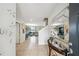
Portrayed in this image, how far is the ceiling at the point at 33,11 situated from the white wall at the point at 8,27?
0.11 meters

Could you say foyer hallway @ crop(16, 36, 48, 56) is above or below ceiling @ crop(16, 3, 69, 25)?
below

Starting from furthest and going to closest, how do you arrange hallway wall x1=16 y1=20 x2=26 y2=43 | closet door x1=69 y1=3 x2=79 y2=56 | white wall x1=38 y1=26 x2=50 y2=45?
white wall x1=38 y1=26 x2=50 y2=45
hallway wall x1=16 y1=20 x2=26 y2=43
closet door x1=69 y1=3 x2=79 y2=56

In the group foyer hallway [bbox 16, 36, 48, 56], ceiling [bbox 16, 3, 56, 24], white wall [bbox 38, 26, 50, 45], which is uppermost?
ceiling [bbox 16, 3, 56, 24]

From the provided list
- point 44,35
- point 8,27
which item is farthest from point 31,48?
point 8,27

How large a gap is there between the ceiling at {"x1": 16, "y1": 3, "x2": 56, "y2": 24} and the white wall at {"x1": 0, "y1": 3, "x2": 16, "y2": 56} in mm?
110

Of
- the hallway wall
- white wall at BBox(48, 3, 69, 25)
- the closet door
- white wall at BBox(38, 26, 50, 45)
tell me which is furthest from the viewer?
white wall at BBox(38, 26, 50, 45)

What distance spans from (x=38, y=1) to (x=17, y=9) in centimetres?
37

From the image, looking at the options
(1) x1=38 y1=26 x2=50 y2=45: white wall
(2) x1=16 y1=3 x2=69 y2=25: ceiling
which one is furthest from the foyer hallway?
(2) x1=16 y1=3 x2=69 y2=25: ceiling

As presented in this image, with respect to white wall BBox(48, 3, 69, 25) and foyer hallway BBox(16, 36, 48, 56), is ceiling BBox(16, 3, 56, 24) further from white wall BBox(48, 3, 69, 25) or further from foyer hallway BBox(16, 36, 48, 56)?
foyer hallway BBox(16, 36, 48, 56)

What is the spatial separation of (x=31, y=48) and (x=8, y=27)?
54 cm

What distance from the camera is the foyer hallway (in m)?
1.74

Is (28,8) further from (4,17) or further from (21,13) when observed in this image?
(4,17)

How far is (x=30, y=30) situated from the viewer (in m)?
1.83

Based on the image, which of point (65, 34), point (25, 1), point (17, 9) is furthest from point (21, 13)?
point (65, 34)
